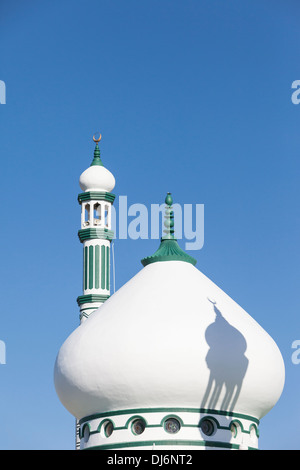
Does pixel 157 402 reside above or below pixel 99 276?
below

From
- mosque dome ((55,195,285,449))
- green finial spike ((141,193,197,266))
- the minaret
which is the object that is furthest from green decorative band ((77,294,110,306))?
mosque dome ((55,195,285,449))

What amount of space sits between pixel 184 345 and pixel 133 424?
2.41 meters

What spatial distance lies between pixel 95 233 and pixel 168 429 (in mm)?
13104

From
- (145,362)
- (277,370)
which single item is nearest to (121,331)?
(145,362)

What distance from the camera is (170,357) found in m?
32.9

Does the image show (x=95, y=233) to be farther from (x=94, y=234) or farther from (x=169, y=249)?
(x=169, y=249)

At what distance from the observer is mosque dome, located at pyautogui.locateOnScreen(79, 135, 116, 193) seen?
148 ft

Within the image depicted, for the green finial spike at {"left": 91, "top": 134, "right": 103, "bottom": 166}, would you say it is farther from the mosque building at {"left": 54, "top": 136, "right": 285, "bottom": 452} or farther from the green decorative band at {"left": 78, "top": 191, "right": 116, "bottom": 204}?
the mosque building at {"left": 54, "top": 136, "right": 285, "bottom": 452}

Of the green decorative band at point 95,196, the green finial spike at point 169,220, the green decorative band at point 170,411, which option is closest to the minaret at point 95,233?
the green decorative band at point 95,196

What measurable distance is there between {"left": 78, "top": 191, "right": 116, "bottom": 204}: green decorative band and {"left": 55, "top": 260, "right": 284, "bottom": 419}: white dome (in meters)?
10.6

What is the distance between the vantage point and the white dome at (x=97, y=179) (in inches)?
1778

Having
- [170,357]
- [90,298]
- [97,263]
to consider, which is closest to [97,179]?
[97,263]

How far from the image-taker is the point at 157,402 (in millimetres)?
32844
